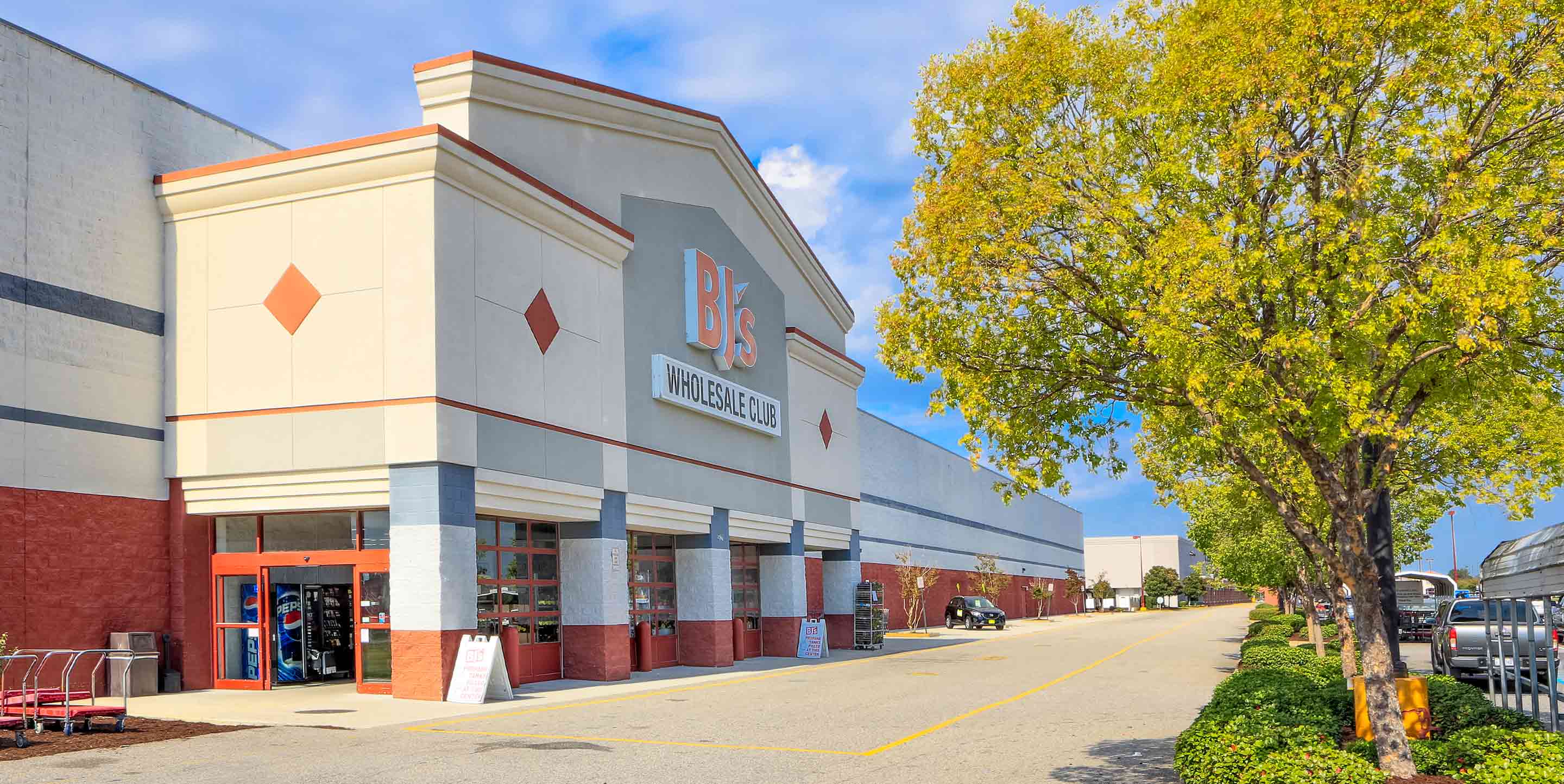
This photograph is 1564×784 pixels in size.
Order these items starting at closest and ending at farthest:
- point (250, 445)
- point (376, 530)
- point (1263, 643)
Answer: point (250, 445) < point (376, 530) < point (1263, 643)

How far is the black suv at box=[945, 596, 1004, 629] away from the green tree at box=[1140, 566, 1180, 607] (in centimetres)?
6527

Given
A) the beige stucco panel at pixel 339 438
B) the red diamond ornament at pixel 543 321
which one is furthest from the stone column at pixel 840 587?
the beige stucco panel at pixel 339 438

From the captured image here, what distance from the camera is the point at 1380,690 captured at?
400 inches

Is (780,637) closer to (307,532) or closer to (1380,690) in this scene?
(307,532)

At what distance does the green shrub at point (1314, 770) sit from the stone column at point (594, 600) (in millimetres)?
16076

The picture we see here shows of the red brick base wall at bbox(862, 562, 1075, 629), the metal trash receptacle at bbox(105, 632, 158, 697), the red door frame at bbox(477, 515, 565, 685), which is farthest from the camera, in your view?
the red brick base wall at bbox(862, 562, 1075, 629)

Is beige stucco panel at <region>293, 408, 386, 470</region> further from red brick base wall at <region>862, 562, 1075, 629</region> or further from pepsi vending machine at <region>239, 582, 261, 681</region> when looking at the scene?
red brick base wall at <region>862, 562, 1075, 629</region>

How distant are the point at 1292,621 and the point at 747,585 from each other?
79.3 ft

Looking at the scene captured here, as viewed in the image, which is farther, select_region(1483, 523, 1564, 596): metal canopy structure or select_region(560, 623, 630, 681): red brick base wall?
select_region(560, 623, 630, 681): red brick base wall

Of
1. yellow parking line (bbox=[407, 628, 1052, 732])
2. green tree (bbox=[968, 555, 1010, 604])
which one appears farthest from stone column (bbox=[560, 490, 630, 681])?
green tree (bbox=[968, 555, 1010, 604])

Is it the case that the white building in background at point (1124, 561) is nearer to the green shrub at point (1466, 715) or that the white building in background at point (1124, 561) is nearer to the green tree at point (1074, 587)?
the green tree at point (1074, 587)

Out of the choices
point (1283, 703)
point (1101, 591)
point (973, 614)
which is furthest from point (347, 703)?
point (1101, 591)

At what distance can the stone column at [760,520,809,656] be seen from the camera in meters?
33.8

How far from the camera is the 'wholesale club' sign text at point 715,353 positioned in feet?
90.4
